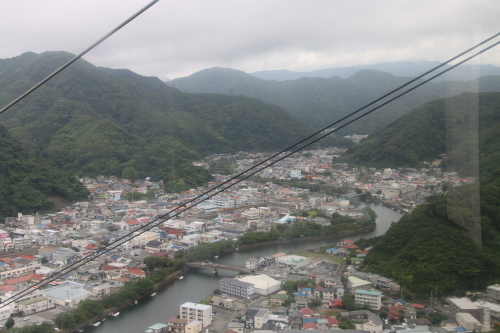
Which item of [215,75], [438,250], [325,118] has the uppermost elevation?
[215,75]

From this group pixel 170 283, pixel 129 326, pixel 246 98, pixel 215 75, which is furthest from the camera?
pixel 215 75

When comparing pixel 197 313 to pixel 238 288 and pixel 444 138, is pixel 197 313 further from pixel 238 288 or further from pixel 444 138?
pixel 444 138

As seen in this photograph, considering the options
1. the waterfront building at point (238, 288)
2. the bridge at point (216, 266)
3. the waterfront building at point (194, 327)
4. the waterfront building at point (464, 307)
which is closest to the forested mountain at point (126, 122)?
the bridge at point (216, 266)

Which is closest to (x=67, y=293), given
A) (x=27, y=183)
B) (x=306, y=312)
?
(x=306, y=312)

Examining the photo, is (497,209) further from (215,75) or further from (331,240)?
(215,75)

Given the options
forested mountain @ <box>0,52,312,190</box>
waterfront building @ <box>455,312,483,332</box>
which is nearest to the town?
waterfront building @ <box>455,312,483,332</box>

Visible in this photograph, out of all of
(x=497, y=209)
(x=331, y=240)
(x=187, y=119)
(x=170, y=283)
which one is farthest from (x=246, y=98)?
(x=497, y=209)
